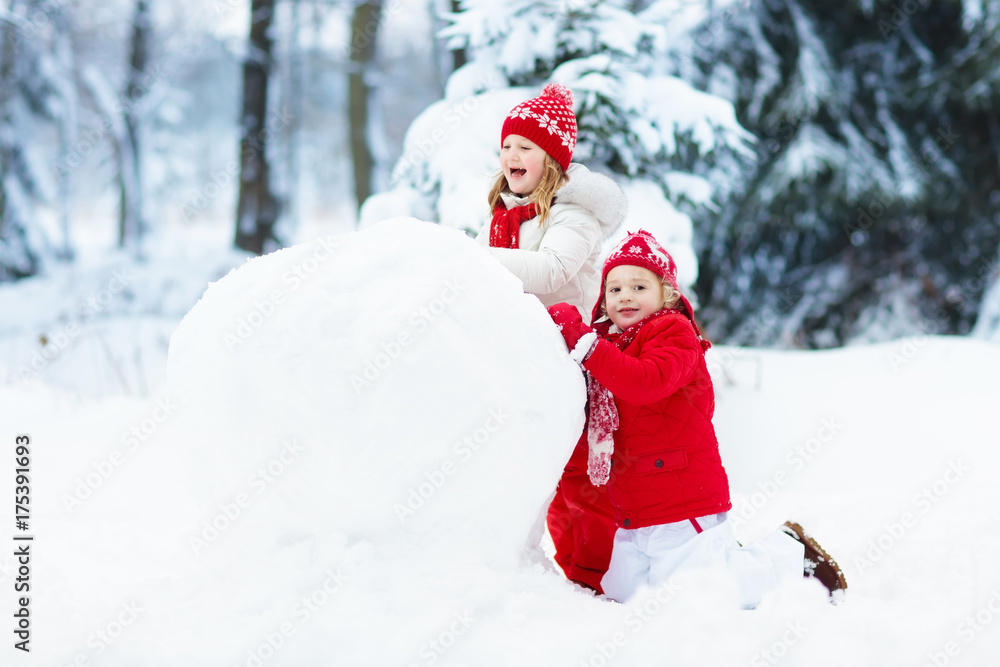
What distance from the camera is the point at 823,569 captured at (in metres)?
2.49

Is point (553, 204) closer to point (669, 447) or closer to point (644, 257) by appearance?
point (644, 257)

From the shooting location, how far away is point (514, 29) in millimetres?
4719

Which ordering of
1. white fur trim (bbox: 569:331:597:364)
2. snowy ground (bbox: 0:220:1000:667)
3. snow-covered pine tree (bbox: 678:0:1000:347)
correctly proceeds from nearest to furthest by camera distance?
snowy ground (bbox: 0:220:1000:667)
white fur trim (bbox: 569:331:597:364)
snow-covered pine tree (bbox: 678:0:1000:347)

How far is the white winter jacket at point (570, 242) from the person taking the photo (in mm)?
2645

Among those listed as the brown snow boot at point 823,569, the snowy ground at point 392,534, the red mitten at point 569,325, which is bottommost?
the brown snow boot at point 823,569

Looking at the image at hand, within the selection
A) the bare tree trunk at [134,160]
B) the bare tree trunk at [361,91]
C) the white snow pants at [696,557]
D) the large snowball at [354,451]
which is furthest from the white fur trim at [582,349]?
the bare tree trunk at [134,160]

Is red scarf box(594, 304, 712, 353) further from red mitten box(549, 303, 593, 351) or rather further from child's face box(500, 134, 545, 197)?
child's face box(500, 134, 545, 197)

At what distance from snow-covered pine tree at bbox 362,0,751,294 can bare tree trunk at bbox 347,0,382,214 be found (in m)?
7.70

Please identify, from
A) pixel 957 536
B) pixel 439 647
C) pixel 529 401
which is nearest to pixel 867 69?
pixel 957 536

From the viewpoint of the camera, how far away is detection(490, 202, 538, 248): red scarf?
2.84m

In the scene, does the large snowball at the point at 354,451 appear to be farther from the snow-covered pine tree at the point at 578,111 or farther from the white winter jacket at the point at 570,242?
the snow-covered pine tree at the point at 578,111

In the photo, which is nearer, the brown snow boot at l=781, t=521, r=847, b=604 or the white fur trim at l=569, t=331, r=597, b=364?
the white fur trim at l=569, t=331, r=597, b=364

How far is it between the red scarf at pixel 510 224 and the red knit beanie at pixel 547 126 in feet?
0.80

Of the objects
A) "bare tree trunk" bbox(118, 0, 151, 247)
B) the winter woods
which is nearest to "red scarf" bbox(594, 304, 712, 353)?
the winter woods
